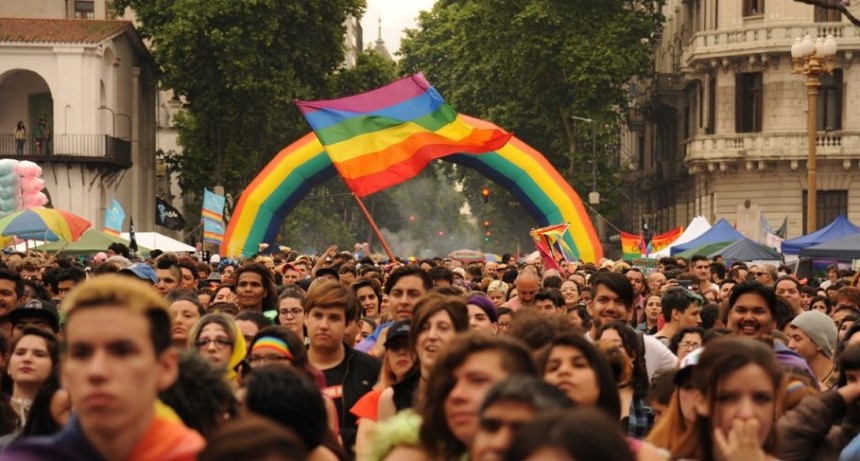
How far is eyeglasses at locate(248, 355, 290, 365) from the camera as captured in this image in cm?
792

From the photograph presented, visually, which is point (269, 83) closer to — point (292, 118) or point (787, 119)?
point (292, 118)

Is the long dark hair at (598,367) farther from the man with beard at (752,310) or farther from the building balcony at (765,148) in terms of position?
the building balcony at (765,148)

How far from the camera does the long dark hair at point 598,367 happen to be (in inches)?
250

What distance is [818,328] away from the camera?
10531 mm

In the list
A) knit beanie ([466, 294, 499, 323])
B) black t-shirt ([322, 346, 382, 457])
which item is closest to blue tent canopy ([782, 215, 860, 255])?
knit beanie ([466, 294, 499, 323])

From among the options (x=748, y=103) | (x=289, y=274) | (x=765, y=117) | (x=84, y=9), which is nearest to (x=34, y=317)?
(x=289, y=274)

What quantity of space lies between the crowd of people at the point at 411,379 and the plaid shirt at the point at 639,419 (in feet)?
0.05

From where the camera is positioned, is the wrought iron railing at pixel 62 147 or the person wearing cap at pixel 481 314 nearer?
the person wearing cap at pixel 481 314

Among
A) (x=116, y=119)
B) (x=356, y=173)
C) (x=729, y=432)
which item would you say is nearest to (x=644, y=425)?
(x=729, y=432)

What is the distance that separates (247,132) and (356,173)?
115ft

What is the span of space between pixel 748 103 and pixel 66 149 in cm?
2041

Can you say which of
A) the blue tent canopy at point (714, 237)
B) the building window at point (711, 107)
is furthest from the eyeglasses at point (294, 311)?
the building window at point (711, 107)

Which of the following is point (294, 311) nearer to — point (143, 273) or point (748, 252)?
point (143, 273)

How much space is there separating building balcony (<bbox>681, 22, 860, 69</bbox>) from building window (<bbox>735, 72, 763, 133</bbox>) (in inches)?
31.7
